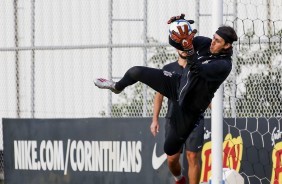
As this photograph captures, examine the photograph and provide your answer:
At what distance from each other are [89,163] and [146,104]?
47.6 inches

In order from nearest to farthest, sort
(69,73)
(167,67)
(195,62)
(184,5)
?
(195,62) → (167,67) → (184,5) → (69,73)

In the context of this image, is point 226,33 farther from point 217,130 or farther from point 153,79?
point 217,130

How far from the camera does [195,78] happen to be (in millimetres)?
10906

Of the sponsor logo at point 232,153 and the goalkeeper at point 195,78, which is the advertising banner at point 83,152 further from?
the goalkeeper at point 195,78

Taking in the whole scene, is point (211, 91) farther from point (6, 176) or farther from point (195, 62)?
point (6, 176)

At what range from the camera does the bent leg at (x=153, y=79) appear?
1101cm

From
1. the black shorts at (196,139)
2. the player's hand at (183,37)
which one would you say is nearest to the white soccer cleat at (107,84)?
the player's hand at (183,37)

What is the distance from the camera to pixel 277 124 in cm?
1302

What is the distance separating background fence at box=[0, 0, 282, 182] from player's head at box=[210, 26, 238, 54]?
2292 mm

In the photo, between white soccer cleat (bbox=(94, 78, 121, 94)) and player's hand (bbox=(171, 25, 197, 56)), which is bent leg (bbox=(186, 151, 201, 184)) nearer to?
white soccer cleat (bbox=(94, 78, 121, 94))

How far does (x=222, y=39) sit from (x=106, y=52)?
15.7 feet

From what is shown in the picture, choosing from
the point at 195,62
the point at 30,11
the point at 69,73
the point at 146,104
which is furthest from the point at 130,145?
the point at 195,62

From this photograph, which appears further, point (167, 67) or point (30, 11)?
point (30, 11)

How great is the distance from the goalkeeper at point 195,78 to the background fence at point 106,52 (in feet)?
6.98
